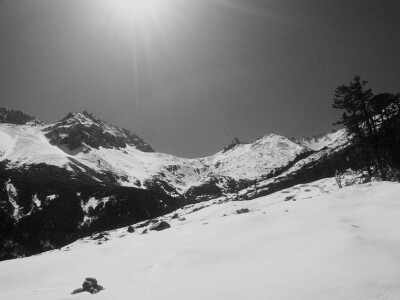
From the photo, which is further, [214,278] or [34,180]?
[34,180]

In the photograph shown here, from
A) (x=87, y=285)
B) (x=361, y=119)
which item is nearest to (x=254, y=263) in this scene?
(x=87, y=285)

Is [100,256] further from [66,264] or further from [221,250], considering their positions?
[221,250]

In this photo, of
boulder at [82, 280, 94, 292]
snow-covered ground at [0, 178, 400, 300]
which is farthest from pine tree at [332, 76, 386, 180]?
boulder at [82, 280, 94, 292]

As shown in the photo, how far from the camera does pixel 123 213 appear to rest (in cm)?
17850

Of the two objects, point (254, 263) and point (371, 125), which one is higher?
point (371, 125)

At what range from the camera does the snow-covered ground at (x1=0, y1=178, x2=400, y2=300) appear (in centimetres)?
675

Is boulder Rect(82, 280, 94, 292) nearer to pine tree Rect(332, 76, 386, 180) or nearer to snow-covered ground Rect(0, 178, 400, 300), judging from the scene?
snow-covered ground Rect(0, 178, 400, 300)

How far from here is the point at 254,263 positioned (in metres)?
9.18

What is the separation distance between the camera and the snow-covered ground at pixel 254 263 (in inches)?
266

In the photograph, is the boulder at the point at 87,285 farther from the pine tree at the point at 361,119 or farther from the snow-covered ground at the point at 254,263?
the pine tree at the point at 361,119

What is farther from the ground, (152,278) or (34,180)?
(34,180)

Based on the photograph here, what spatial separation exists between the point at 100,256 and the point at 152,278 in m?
6.31

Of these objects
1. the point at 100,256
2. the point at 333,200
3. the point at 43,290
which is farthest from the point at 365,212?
Answer: the point at 43,290

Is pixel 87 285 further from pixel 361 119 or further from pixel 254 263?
pixel 361 119
